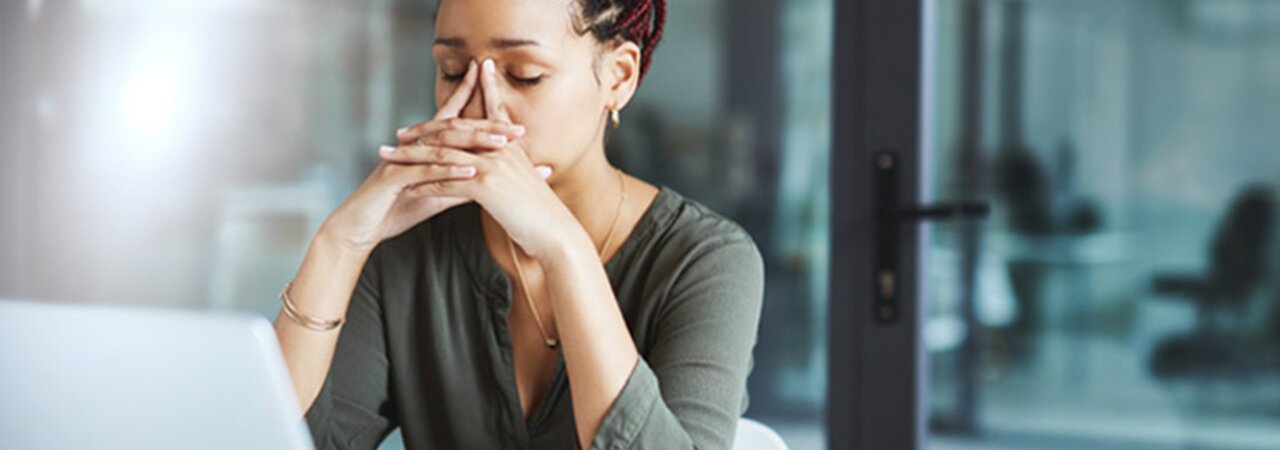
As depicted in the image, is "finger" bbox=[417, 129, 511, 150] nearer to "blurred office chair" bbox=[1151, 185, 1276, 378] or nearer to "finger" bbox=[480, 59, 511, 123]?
"finger" bbox=[480, 59, 511, 123]

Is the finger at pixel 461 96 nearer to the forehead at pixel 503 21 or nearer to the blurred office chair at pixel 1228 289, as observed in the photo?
the forehead at pixel 503 21

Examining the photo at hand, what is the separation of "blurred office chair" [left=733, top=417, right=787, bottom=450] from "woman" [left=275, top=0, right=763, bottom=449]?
37mm

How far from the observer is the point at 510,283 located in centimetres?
132

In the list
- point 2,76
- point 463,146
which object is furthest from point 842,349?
point 2,76

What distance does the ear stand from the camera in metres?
1.31

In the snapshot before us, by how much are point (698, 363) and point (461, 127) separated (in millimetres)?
321

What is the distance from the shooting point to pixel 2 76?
2.68m

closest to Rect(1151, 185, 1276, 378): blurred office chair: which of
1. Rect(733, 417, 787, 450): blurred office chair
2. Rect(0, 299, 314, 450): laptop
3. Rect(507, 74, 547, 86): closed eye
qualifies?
Rect(733, 417, 787, 450): blurred office chair

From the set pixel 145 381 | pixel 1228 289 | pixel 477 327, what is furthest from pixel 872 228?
pixel 145 381

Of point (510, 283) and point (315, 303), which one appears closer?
point (315, 303)

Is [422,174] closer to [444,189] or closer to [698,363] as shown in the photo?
[444,189]

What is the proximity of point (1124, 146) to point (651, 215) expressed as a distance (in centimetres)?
97

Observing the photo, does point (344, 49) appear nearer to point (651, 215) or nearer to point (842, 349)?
point (842, 349)

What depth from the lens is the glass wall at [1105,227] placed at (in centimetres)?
191
